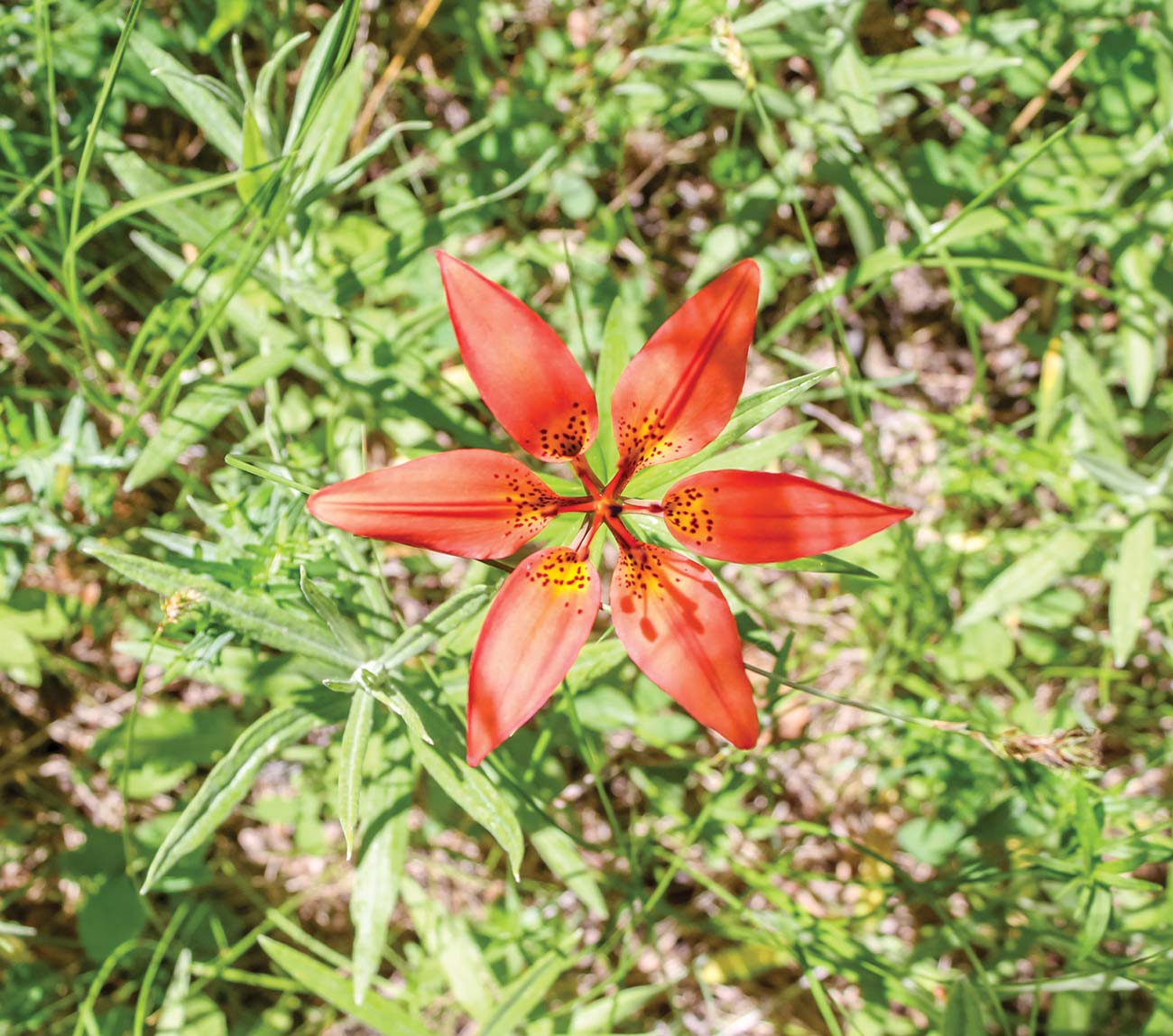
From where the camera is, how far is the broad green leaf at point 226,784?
1.81 meters

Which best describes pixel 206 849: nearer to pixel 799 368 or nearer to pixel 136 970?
pixel 136 970

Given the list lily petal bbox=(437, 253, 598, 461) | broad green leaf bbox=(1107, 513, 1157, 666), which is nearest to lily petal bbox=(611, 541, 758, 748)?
lily petal bbox=(437, 253, 598, 461)

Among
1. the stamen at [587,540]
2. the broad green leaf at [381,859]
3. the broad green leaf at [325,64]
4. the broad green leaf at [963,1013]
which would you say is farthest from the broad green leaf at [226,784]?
the broad green leaf at [963,1013]

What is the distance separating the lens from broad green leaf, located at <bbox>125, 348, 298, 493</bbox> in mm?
2271

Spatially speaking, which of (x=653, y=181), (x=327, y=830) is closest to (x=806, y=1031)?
(x=327, y=830)

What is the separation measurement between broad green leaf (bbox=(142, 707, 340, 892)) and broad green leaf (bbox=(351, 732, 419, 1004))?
274 mm

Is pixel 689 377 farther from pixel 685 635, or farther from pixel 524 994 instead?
pixel 524 994

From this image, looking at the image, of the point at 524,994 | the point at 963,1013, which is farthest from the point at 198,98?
the point at 963,1013

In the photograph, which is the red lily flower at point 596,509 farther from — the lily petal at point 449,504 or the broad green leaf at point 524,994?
the broad green leaf at point 524,994

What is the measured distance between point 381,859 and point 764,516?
1158 millimetres

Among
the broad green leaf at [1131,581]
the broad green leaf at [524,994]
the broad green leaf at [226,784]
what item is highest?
the broad green leaf at [226,784]

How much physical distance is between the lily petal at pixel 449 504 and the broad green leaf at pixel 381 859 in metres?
0.71

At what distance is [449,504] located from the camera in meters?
1.61

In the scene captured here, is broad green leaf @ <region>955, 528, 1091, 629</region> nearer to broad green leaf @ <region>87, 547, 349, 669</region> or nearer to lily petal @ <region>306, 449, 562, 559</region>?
lily petal @ <region>306, 449, 562, 559</region>
